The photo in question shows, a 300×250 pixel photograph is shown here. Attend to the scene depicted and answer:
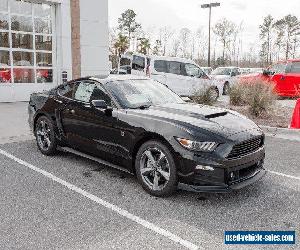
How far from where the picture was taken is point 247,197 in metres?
4.56

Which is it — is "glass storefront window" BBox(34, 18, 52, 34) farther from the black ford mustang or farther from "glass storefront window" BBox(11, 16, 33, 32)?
the black ford mustang

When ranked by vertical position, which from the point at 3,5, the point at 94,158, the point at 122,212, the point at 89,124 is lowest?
the point at 122,212

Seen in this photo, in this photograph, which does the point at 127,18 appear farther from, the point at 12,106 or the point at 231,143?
the point at 231,143

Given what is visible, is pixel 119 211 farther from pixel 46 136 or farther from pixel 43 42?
pixel 43 42

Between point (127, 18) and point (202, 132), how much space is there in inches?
2215

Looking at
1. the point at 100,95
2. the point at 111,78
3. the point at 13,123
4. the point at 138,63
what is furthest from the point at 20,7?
the point at 100,95

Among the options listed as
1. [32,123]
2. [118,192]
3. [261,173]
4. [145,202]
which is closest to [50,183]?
[118,192]

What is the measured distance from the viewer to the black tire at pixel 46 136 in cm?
615

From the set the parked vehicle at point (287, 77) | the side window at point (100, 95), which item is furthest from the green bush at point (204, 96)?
the parked vehicle at point (287, 77)

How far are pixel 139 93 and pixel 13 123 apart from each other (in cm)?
499

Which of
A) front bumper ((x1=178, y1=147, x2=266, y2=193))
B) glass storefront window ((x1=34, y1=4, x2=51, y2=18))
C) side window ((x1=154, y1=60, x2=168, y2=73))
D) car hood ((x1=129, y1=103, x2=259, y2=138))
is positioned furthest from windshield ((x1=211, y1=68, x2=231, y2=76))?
front bumper ((x1=178, y1=147, x2=266, y2=193))

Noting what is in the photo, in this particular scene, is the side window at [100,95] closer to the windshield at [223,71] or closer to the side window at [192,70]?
the side window at [192,70]

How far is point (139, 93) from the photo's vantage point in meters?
5.43

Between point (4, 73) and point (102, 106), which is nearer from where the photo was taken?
point (102, 106)
